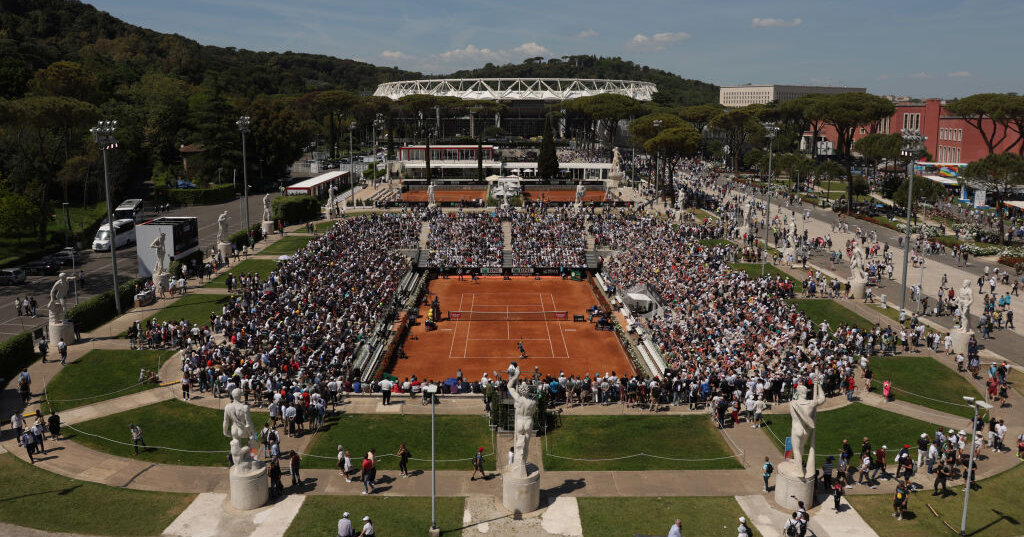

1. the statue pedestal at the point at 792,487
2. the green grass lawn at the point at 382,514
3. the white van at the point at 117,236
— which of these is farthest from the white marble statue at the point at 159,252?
the statue pedestal at the point at 792,487

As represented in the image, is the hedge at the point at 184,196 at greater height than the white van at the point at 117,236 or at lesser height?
greater

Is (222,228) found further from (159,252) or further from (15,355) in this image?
(15,355)

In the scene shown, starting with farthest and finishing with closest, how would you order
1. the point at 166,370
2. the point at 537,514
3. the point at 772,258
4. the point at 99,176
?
1. the point at 99,176
2. the point at 772,258
3. the point at 166,370
4. the point at 537,514

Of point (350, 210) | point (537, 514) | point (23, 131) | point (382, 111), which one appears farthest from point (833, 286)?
Answer: point (382, 111)

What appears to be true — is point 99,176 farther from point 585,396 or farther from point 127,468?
point 585,396

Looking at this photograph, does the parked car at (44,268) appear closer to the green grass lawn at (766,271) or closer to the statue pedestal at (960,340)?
the green grass lawn at (766,271)

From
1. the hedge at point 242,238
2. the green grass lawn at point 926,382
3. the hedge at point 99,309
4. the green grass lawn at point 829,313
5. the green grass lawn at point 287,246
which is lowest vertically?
the green grass lawn at point 926,382

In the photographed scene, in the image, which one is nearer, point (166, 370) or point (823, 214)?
point (166, 370)
